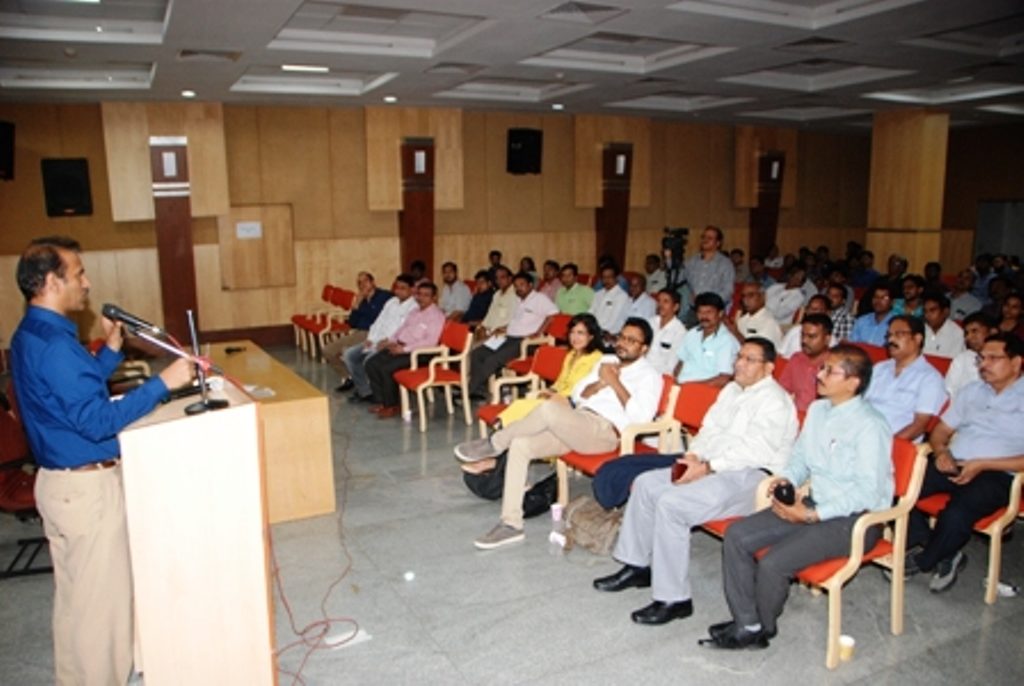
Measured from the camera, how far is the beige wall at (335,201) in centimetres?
971

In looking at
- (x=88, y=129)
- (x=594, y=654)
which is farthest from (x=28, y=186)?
(x=594, y=654)

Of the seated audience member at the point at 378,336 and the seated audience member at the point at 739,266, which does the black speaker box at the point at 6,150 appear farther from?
the seated audience member at the point at 739,266

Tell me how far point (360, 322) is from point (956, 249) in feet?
42.6

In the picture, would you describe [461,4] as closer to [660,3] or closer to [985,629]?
[660,3]

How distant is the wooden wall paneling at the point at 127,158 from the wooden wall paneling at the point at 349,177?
8.20ft

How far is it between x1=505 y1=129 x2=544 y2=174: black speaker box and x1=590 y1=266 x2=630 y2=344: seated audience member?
185 inches

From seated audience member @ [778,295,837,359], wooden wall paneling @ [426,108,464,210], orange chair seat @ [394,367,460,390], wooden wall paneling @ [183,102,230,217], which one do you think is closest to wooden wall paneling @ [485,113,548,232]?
wooden wall paneling @ [426,108,464,210]

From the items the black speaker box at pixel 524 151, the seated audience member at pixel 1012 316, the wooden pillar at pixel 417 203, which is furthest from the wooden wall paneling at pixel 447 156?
the seated audience member at pixel 1012 316

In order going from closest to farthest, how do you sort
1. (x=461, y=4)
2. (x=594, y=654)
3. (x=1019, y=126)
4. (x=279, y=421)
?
(x=594, y=654)
(x=279, y=421)
(x=461, y=4)
(x=1019, y=126)

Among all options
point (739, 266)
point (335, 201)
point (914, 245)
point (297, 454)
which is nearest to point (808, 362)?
point (297, 454)

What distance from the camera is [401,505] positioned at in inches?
196

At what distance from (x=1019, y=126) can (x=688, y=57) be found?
10.3 metres

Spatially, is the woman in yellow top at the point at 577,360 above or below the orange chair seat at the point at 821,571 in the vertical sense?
above

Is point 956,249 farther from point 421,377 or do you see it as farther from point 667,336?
point 421,377
